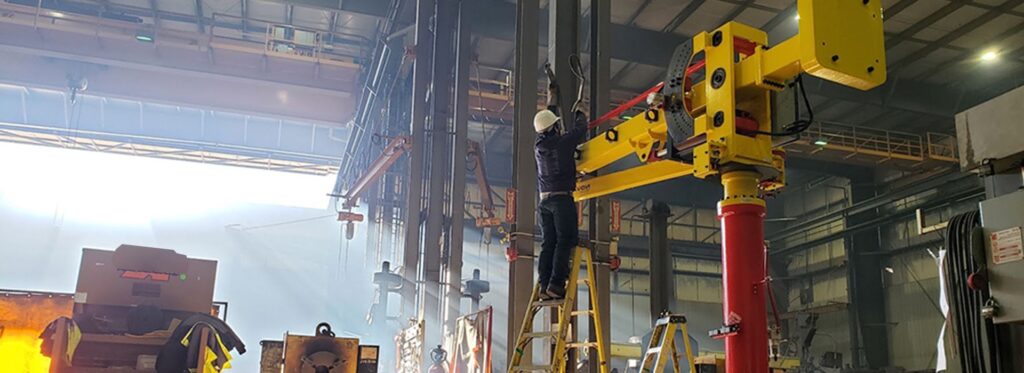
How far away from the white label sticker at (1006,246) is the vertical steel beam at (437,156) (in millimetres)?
12585

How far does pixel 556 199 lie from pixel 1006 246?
13.4 ft

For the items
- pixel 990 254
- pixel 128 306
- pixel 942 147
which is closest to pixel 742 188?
pixel 990 254

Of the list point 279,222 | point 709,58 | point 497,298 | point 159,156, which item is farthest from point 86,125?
point 709,58

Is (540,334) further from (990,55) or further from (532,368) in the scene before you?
(990,55)

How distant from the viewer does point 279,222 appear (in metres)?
34.2

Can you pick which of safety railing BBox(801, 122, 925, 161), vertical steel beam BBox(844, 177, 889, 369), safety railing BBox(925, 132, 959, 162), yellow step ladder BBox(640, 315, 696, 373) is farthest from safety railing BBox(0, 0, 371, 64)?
vertical steel beam BBox(844, 177, 889, 369)

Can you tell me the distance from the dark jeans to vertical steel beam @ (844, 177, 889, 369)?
22.4 meters

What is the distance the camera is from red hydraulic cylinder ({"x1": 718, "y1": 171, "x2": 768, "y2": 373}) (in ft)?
17.5

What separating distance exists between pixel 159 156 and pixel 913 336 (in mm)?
27510

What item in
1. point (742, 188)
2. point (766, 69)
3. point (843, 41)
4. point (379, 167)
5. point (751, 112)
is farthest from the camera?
point (379, 167)

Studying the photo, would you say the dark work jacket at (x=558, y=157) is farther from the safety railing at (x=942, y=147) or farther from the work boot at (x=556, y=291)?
the safety railing at (x=942, y=147)

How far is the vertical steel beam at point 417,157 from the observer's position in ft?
57.8

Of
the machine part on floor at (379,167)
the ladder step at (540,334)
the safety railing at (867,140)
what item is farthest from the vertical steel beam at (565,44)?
the safety railing at (867,140)

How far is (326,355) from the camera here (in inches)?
323
